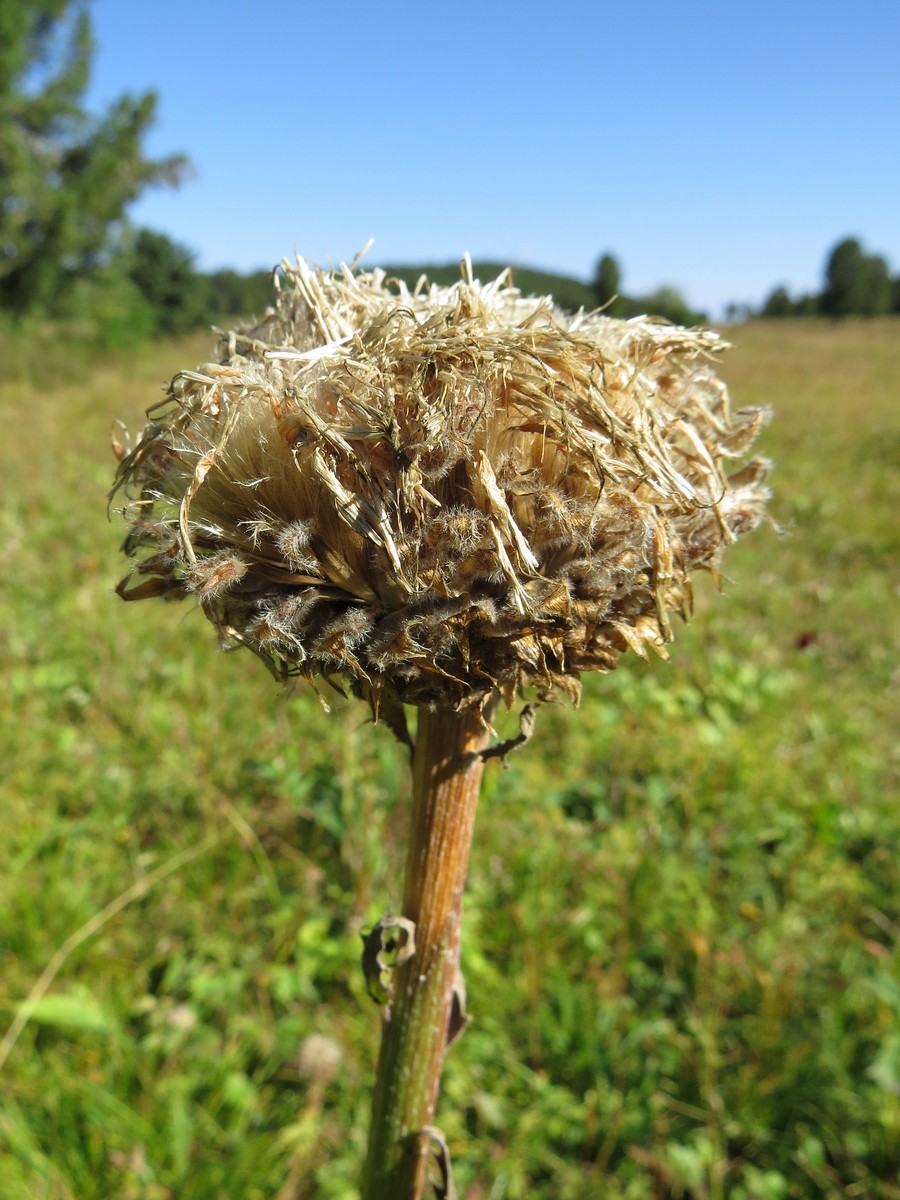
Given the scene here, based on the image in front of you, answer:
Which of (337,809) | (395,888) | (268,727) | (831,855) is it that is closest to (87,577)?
(268,727)

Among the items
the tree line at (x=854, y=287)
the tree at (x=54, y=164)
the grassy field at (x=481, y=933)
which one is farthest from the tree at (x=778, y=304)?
the grassy field at (x=481, y=933)

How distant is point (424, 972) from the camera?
3.23 ft

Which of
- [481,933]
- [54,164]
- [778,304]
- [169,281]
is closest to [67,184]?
[54,164]

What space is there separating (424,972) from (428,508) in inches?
24.1

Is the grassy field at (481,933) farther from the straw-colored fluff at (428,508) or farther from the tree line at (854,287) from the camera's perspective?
the tree line at (854,287)

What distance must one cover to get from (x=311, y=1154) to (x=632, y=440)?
2.44 meters

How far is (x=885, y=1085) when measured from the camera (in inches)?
88.6

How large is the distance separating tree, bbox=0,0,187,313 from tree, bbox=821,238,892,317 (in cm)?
4748

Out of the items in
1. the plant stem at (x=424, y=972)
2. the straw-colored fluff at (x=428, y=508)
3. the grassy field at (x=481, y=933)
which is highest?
the straw-colored fluff at (x=428, y=508)

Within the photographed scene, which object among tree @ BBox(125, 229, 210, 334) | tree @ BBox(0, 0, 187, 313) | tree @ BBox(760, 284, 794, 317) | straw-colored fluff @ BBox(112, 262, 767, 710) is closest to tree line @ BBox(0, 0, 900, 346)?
tree @ BBox(0, 0, 187, 313)

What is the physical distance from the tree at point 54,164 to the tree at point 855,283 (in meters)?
47.5

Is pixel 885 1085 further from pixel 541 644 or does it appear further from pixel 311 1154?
pixel 541 644

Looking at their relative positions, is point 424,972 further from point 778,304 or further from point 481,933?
point 778,304

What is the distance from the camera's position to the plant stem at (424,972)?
986mm
